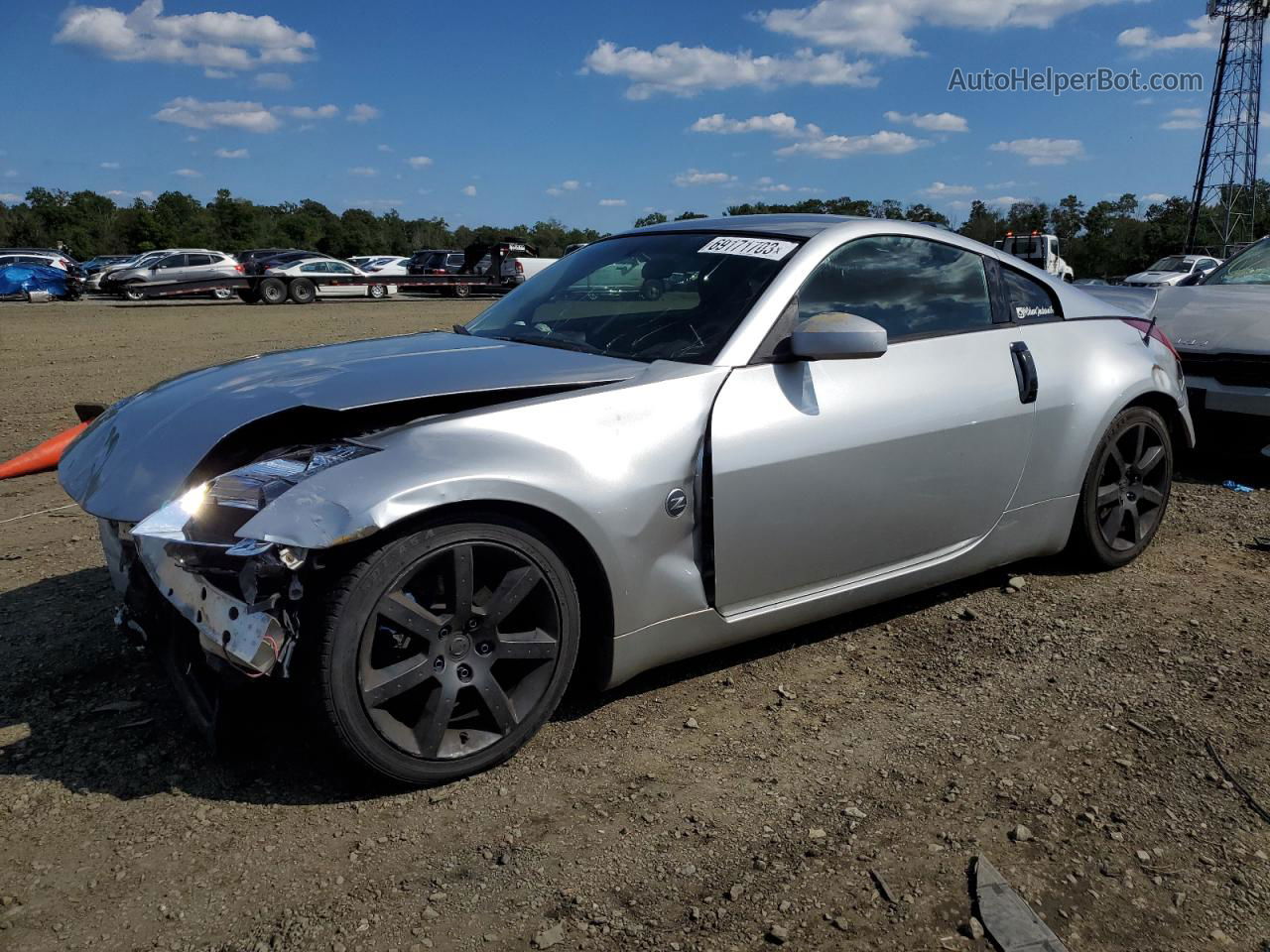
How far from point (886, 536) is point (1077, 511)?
1263mm

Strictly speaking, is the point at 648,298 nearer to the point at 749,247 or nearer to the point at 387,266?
the point at 749,247

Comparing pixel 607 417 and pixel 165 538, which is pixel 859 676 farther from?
pixel 165 538

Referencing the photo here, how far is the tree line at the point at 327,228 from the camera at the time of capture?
201ft

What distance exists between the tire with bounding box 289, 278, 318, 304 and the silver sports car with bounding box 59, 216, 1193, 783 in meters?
26.2

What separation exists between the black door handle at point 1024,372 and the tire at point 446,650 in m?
2.00

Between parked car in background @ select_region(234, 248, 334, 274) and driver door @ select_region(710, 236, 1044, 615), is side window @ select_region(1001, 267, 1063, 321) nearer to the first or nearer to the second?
driver door @ select_region(710, 236, 1044, 615)

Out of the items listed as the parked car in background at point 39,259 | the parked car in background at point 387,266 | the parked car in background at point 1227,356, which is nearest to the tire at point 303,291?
the parked car in background at point 387,266

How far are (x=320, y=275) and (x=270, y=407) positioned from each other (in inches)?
1104

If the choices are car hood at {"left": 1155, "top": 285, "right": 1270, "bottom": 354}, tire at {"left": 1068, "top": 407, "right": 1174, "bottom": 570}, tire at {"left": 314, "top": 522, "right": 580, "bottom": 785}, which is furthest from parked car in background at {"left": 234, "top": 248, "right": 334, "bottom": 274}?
tire at {"left": 314, "top": 522, "right": 580, "bottom": 785}

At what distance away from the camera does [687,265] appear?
3.61 meters

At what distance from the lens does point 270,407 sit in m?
2.74

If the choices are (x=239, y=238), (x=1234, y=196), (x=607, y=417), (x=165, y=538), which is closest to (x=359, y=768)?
(x=165, y=538)

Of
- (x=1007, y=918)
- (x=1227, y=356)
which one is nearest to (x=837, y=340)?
(x=1007, y=918)

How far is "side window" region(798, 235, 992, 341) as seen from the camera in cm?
348
